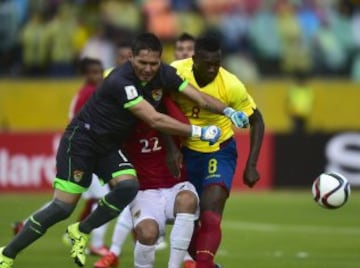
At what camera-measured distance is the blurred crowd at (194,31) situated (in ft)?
76.8

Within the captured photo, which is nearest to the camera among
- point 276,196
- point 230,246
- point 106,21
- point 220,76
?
point 220,76

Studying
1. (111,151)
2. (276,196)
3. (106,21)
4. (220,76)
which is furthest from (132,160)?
(106,21)

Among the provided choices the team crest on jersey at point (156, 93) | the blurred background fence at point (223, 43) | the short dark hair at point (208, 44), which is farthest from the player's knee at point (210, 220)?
the blurred background fence at point (223, 43)

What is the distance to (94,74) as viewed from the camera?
1380 cm

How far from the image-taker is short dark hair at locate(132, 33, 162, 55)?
33.6ft

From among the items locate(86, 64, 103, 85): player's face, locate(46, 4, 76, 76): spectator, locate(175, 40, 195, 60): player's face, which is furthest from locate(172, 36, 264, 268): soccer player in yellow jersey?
locate(46, 4, 76, 76): spectator

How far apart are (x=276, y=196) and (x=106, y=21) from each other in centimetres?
538

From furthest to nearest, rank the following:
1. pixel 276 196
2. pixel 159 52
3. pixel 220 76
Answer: pixel 276 196 < pixel 220 76 < pixel 159 52

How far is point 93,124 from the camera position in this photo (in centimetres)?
1077

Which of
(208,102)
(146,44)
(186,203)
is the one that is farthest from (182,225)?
(146,44)

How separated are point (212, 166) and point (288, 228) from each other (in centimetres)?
579

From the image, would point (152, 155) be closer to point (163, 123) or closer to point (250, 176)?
point (163, 123)

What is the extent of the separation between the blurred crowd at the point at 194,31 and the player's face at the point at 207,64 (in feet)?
40.3

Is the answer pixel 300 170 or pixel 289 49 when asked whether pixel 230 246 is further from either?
pixel 289 49
